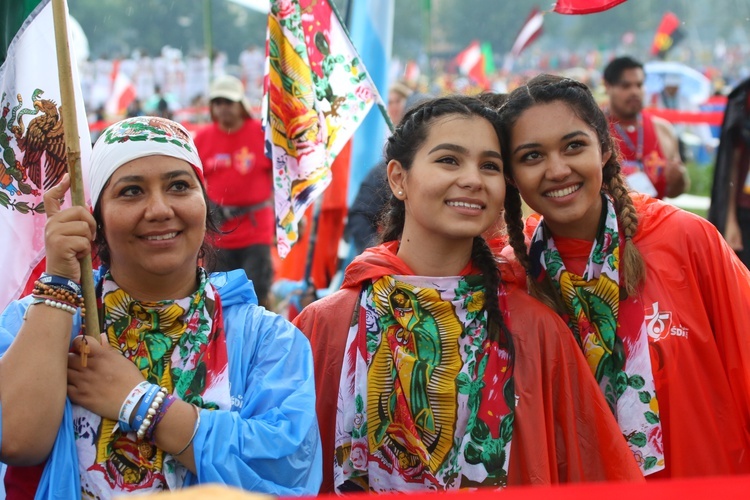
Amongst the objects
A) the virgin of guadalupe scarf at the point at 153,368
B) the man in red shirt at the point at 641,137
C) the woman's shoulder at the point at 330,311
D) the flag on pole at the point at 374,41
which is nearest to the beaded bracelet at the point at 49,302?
the virgin of guadalupe scarf at the point at 153,368

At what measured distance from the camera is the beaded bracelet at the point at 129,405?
2275mm

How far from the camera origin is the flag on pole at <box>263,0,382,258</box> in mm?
4047

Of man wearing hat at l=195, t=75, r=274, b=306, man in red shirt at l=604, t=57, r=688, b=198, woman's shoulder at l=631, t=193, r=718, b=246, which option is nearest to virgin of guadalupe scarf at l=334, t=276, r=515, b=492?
woman's shoulder at l=631, t=193, r=718, b=246

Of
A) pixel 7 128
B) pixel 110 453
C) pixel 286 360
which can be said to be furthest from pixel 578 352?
pixel 7 128

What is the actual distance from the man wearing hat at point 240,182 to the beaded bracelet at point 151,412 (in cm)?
515

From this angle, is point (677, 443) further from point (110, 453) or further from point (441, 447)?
point (110, 453)

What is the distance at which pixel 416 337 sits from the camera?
110 inches

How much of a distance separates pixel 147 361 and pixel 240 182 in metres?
5.35

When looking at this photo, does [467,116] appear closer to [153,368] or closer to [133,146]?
[133,146]

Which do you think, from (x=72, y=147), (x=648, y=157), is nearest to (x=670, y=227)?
(x=72, y=147)

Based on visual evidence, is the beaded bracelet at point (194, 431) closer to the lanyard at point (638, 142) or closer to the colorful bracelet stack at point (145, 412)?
the colorful bracelet stack at point (145, 412)

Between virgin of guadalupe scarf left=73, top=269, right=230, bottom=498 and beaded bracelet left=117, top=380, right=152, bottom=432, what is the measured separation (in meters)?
0.03

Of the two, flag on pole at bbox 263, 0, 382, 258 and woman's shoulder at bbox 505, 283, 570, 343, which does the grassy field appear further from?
woman's shoulder at bbox 505, 283, 570, 343

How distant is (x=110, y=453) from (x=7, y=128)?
1.18 m
